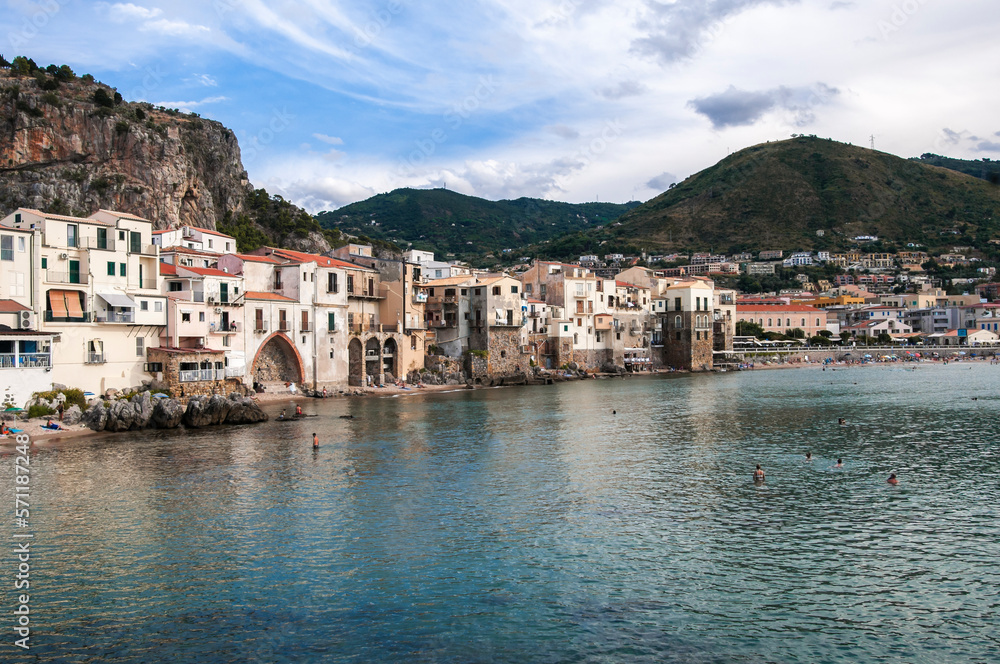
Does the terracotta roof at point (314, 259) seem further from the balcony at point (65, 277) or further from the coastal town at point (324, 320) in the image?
the balcony at point (65, 277)

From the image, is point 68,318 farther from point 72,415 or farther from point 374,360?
point 374,360

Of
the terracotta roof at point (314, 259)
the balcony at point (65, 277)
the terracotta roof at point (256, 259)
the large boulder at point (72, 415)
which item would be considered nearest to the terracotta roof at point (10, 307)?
the balcony at point (65, 277)

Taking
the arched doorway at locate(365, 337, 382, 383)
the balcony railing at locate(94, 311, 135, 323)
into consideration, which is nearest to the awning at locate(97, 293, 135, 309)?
the balcony railing at locate(94, 311, 135, 323)

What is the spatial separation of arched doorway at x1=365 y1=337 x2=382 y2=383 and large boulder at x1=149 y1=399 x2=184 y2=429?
963 inches

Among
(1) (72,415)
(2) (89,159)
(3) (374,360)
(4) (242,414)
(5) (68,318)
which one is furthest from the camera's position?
(2) (89,159)

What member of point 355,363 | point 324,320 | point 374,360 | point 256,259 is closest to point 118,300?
point 256,259

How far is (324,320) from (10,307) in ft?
78.5

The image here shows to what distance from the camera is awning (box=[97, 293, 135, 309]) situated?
1761 inches

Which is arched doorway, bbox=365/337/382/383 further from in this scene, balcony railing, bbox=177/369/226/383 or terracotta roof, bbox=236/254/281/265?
balcony railing, bbox=177/369/226/383

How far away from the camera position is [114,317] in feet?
148

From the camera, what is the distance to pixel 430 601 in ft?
53.8

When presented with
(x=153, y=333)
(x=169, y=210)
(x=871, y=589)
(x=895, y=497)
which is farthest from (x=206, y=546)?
(x=169, y=210)

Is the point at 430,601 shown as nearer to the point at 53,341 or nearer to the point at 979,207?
the point at 53,341

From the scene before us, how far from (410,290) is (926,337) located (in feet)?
342
